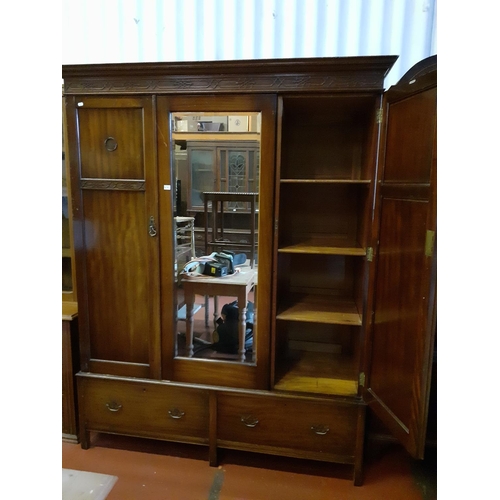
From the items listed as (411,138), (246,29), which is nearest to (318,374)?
(411,138)

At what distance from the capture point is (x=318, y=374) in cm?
174

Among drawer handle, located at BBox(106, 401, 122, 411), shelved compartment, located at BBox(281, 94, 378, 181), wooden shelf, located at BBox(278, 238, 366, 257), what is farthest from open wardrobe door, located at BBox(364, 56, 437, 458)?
drawer handle, located at BBox(106, 401, 122, 411)

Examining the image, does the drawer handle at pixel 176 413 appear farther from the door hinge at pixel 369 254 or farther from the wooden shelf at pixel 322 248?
the door hinge at pixel 369 254

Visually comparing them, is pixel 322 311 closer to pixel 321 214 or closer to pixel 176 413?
pixel 321 214

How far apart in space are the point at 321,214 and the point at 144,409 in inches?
50.9

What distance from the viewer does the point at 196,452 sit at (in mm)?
1787

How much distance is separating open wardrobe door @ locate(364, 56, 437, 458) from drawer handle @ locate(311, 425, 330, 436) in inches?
9.6

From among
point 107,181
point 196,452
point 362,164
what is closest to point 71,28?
point 107,181

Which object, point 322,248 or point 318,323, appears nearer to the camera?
point 322,248

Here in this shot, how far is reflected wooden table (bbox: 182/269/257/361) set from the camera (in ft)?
5.48

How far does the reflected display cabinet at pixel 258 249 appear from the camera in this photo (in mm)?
1384

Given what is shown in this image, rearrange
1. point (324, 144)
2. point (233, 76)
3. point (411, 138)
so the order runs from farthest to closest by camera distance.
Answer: point (324, 144), point (233, 76), point (411, 138)
